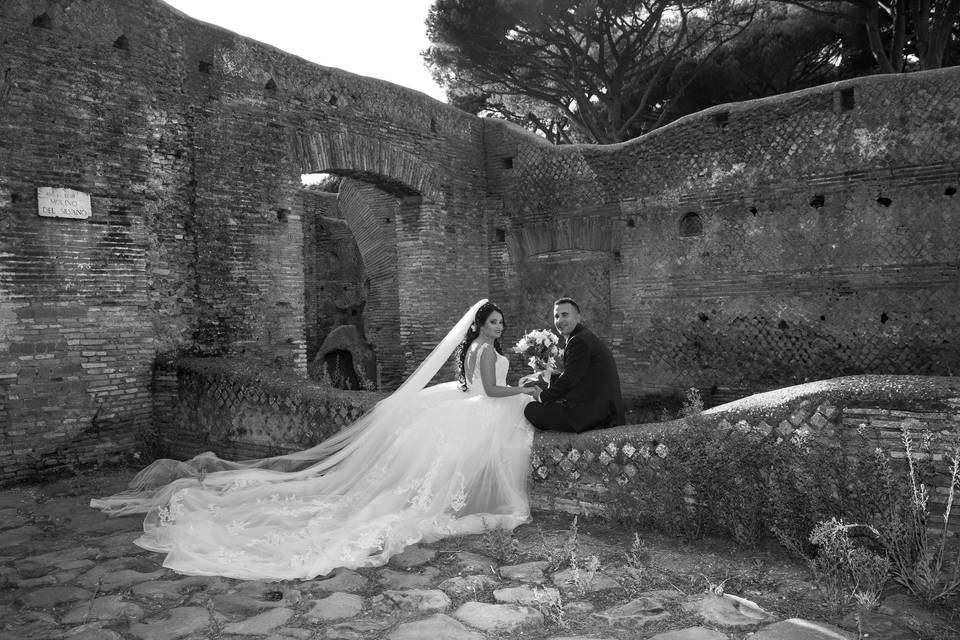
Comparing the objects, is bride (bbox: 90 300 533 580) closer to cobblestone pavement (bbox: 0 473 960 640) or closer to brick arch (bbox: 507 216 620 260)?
cobblestone pavement (bbox: 0 473 960 640)

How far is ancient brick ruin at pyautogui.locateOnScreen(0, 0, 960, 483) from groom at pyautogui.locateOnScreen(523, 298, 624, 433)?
6.22ft

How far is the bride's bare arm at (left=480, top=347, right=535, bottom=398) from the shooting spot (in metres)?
5.23

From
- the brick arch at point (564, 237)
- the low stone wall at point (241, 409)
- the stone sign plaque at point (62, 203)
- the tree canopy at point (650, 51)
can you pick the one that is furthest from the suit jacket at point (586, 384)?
the tree canopy at point (650, 51)

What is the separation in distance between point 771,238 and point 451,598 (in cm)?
676

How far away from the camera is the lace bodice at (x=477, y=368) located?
214 inches

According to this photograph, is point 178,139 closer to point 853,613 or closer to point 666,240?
point 666,240

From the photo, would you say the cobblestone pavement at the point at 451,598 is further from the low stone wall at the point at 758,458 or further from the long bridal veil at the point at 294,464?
the long bridal veil at the point at 294,464

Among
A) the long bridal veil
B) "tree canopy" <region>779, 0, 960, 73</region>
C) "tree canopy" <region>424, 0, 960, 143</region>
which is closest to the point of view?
the long bridal veil

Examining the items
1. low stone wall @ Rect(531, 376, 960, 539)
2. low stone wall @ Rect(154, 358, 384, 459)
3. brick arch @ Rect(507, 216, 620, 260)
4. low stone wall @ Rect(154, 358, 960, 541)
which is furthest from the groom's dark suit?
brick arch @ Rect(507, 216, 620, 260)

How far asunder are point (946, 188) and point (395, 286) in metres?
7.73

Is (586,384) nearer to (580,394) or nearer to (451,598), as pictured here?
(580,394)

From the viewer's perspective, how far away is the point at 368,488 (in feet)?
16.1

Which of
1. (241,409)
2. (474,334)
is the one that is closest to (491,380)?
(474,334)

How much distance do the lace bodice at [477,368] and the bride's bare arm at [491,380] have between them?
0.27 ft
